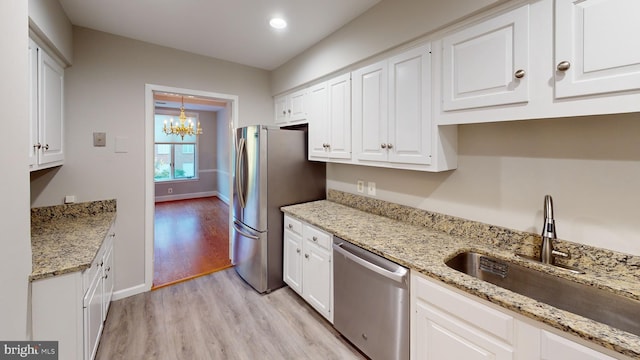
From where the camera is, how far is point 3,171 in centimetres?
108

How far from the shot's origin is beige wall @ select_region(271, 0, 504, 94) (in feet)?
5.30

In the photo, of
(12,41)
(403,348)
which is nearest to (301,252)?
(403,348)

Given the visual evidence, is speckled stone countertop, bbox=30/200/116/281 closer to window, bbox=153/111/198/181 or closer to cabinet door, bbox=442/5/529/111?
cabinet door, bbox=442/5/529/111

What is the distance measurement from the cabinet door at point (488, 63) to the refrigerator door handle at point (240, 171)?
204 cm

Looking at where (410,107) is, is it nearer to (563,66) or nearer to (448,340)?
(563,66)

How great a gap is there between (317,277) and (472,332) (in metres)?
1.27

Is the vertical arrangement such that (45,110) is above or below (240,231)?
above

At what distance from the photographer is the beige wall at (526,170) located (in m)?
1.29

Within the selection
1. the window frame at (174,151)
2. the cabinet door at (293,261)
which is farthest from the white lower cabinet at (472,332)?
the window frame at (174,151)

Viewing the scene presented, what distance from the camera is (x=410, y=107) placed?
1.86m

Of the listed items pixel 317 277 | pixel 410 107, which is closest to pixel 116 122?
pixel 317 277

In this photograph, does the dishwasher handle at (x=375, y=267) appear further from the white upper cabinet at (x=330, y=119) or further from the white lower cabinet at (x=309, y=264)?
the white upper cabinet at (x=330, y=119)

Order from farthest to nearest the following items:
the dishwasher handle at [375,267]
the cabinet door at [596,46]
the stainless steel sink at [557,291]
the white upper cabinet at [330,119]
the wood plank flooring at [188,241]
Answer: the wood plank flooring at [188,241] → the white upper cabinet at [330,119] → the dishwasher handle at [375,267] → the stainless steel sink at [557,291] → the cabinet door at [596,46]

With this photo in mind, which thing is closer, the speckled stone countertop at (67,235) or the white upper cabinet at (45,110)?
the speckled stone countertop at (67,235)
